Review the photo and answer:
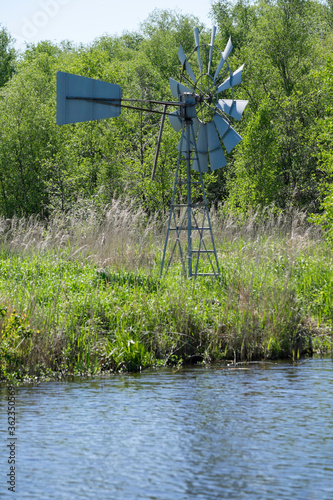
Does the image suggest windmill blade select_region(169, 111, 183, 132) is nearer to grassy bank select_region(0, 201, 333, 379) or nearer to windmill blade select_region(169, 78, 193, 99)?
windmill blade select_region(169, 78, 193, 99)

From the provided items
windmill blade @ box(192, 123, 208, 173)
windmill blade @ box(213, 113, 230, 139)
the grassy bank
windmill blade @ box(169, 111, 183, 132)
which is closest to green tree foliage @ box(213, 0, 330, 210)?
windmill blade @ box(192, 123, 208, 173)

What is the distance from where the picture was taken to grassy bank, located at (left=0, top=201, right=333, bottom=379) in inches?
365

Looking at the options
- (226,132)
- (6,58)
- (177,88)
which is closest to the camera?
(226,132)

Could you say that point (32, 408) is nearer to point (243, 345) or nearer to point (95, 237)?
point (243, 345)

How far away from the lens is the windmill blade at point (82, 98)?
12094 mm

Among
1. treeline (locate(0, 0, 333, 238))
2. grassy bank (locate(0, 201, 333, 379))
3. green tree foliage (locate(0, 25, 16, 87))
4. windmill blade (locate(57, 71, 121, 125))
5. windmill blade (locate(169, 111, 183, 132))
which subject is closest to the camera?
grassy bank (locate(0, 201, 333, 379))

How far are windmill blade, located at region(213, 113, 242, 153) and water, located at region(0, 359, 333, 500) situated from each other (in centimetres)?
492

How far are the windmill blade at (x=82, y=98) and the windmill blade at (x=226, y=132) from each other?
184 cm

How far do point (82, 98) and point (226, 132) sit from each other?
2610 mm

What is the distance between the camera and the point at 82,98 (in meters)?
12.3

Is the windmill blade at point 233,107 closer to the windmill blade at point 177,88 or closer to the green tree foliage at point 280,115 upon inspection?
the windmill blade at point 177,88

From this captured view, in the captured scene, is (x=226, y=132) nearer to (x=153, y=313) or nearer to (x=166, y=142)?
(x=153, y=313)

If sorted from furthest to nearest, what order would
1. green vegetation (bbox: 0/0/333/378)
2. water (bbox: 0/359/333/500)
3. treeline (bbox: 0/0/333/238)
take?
treeline (bbox: 0/0/333/238)
green vegetation (bbox: 0/0/333/378)
water (bbox: 0/359/333/500)

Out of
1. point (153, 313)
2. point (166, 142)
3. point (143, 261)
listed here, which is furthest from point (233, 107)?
point (166, 142)
